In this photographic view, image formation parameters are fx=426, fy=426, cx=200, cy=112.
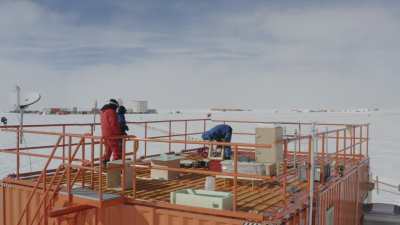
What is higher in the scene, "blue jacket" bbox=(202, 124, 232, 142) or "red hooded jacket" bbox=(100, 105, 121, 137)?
"red hooded jacket" bbox=(100, 105, 121, 137)

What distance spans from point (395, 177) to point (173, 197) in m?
18.4

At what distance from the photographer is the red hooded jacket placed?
8891 mm

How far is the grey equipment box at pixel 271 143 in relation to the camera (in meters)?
6.74

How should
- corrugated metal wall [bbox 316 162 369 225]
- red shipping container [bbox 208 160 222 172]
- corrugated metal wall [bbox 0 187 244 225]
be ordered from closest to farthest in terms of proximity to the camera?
1. corrugated metal wall [bbox 0 187 244 225]
2. corrugated metal wall [bbox 316 162 369 225]
3. red shipping container [bbox 208 160 222 172]

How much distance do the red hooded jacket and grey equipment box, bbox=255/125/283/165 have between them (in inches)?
124

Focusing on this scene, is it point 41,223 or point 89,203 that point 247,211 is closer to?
point 89,203

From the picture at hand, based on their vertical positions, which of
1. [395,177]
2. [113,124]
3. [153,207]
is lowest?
[395,177]

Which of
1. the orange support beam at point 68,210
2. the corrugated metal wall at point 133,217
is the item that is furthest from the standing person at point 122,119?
the orange support beam at point 68,210

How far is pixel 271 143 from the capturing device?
7.04 meters

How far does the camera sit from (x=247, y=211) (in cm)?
648

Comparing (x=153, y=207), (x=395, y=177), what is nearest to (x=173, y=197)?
(x=153, y=207)

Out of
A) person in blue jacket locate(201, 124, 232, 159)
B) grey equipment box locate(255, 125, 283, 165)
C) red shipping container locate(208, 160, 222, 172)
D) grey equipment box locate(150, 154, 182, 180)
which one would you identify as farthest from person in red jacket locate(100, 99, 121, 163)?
person in blue jacket locate(201, 124, 232, 159)

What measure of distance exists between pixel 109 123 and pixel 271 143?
3598 mm

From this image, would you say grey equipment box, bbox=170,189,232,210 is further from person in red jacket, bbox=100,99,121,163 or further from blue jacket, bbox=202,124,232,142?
blue jacket, bbox=202,124,232,142
